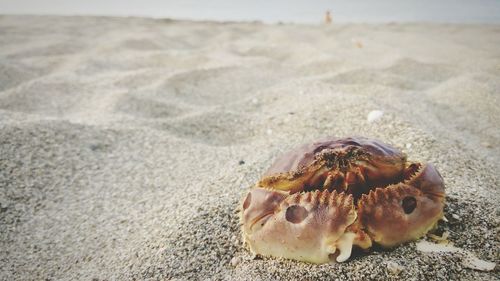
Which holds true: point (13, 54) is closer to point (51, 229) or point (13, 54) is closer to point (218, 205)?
point (51, 229)

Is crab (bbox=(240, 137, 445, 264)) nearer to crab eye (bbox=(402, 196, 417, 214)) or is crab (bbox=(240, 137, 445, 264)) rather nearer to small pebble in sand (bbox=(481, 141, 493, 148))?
crab eye (bbox=(402, 196, 417, 214))

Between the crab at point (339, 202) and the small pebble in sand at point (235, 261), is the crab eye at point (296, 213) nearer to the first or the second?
the crab at point (339, 202)

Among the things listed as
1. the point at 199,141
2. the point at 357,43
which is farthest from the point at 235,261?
the point at 357,43

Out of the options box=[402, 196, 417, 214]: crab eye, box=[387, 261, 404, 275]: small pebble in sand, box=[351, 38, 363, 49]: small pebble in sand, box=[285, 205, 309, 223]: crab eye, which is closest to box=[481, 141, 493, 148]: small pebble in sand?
box=[402, 196, 417, 214]: crab eye

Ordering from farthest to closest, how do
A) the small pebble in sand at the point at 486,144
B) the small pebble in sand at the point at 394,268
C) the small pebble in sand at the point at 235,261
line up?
the small pebble in sand at the point at 486,144 → the small pebble in sand at the point at 235,261 → the small pebble in sand at the point at 394,268

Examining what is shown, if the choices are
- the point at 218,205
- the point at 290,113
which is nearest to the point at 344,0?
the point at 290,113

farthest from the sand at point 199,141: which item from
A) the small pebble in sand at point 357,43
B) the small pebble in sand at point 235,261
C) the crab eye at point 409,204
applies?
the small pebble in sand at point 357,43

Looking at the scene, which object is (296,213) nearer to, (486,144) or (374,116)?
(374,116)
